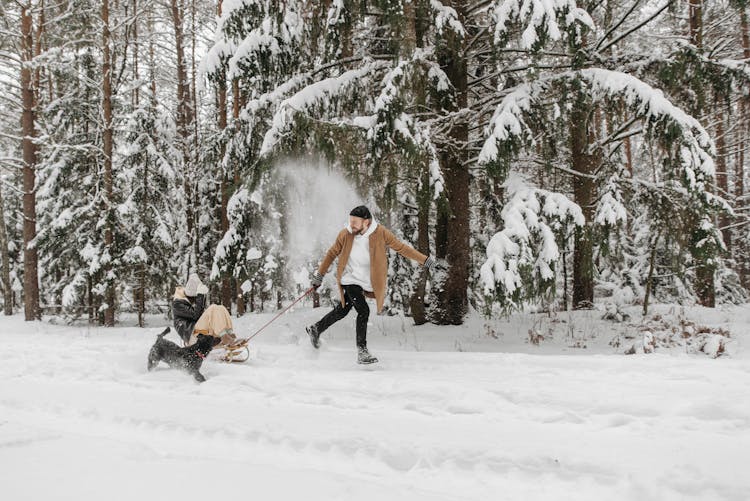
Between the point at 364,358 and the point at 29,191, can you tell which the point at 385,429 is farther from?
the point at 29,191

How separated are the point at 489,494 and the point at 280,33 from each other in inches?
297

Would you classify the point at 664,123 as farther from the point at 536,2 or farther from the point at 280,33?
the point at 280,33

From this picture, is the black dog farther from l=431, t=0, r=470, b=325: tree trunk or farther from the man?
l=431, t=0, r=470, b=325: tree trunk

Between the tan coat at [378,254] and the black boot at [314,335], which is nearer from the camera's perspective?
the tan coat at [378,254]

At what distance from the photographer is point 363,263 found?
212 inches

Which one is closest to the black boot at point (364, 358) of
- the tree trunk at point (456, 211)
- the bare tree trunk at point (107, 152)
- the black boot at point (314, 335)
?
the black boot at point (314, 335)

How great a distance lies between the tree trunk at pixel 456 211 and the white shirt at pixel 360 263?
117 inches


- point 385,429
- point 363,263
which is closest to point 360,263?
point 363,263

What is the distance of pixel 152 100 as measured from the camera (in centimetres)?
1441

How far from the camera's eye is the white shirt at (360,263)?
5359 millimetres

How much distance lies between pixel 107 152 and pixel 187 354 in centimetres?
1008

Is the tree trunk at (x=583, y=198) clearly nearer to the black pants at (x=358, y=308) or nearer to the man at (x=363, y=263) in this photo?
the man at (x=363, y=263)

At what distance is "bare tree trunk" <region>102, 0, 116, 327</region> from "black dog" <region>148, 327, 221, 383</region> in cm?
904

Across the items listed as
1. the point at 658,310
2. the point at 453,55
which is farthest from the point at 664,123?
the point at 658,310
